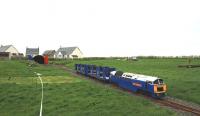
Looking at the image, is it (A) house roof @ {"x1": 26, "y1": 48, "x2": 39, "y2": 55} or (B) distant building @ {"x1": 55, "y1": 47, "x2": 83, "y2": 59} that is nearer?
(B) distant building @ {"x1": 55, "y1": 47, "x2": 83, "y2": 59}

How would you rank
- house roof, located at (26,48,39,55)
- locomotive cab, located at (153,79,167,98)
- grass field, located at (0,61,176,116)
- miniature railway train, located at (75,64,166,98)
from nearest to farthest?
grass field, located at (0,61,176,116), locomotive cab, located at (153,79,167,98), miniature railway train, located at (75,64,166,98), house roof, located at (26,48,39,55)

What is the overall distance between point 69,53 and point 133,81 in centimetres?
11006

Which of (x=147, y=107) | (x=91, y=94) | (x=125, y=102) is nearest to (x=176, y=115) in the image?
(x=147, y=107)

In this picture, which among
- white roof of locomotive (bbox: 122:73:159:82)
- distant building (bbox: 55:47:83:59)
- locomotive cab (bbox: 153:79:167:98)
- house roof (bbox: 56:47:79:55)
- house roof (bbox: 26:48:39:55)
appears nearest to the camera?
locomotive cab (bbox: 153:79:167:98)

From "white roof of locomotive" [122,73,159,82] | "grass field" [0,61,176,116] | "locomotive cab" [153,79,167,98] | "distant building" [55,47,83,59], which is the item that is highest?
"distant building" [55,47,83,59]

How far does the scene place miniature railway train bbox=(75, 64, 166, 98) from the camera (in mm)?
34906

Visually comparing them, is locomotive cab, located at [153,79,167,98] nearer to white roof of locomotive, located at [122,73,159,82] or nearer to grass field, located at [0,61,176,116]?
white roof of locomotive, located at [122,73,159,82]

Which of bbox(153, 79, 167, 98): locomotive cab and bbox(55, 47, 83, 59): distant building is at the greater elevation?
bbox(55, 47, 83, 59): distant building

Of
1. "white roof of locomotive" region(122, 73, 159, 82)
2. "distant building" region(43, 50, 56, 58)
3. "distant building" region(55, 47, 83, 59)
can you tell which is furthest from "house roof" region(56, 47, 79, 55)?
"white roof of locomotive" region(122, 73, 159, 82)

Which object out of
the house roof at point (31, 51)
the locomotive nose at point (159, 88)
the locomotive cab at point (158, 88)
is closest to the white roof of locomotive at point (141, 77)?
the locomotive cab at point (158, 88)

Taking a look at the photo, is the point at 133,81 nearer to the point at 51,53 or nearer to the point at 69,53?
the point at 69,53

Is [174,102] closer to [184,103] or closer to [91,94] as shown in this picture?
[184,103]

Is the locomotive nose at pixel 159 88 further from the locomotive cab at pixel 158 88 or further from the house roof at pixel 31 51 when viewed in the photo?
the house roof at pixel 31 51

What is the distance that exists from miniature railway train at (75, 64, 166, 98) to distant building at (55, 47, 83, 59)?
8897 centimetres
